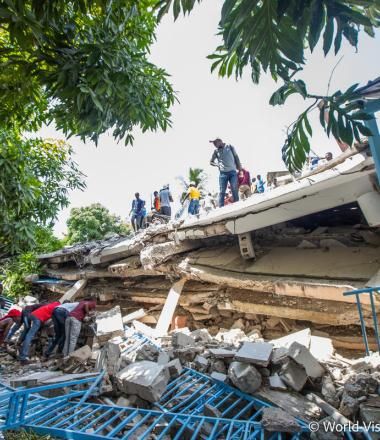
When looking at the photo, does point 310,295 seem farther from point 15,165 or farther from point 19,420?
point 15,165

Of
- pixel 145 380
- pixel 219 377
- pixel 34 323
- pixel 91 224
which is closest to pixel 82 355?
pixel 34 323

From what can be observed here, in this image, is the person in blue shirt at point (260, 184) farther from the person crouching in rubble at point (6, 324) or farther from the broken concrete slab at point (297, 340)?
the person crouching in rubble at point (6, 324)

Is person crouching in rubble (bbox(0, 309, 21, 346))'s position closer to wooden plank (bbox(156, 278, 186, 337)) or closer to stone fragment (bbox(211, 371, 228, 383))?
wooden plank (bbox(156, 278, 186, 337))

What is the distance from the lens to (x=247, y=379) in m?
2.58

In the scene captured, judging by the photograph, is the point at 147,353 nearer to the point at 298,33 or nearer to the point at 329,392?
the point at 329,392

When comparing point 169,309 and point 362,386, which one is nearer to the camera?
point 362,386

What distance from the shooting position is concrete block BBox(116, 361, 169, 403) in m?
2.61

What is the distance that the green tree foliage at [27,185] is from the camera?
185 inches

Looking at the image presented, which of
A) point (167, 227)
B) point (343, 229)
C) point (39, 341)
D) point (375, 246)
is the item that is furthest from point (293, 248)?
point (39, 341)

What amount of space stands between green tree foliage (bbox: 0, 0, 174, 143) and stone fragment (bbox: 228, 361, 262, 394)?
2.84 m

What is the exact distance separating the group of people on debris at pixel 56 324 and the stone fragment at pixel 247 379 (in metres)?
3.41

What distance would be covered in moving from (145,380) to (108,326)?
2.20 m

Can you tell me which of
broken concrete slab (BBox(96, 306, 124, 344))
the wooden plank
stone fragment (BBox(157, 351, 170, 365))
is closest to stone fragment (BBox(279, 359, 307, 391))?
stone fragment (BBox(157, 351, 170, 365))

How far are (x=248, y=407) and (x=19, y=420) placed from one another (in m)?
1.88
